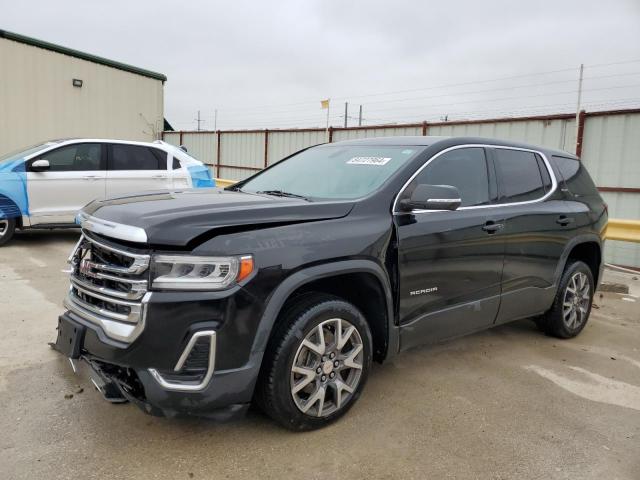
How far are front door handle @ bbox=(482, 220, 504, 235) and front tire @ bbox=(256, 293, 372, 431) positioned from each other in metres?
1.27

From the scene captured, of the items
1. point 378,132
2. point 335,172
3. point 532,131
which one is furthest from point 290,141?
point 335,172

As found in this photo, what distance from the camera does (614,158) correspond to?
8.23 m

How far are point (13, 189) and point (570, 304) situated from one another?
7344mm

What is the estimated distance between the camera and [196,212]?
8.57ft

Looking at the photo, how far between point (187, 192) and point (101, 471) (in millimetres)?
1747

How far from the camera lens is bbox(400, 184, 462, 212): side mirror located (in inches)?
121

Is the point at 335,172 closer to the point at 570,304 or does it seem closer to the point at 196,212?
the point at 196,212

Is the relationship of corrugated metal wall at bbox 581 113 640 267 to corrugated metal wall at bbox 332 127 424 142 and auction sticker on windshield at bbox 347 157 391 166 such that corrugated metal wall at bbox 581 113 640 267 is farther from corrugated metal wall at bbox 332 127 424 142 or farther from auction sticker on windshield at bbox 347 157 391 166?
auction sticker on windshield at bbox 347 157 391 166

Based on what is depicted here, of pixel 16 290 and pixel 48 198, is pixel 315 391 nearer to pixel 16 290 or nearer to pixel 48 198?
pixel 16 290

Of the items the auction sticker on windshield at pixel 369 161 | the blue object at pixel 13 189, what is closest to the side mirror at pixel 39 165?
the blue object at pixel 13 189

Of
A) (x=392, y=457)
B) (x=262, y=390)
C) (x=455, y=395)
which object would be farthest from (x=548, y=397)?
(x=262, y=390)

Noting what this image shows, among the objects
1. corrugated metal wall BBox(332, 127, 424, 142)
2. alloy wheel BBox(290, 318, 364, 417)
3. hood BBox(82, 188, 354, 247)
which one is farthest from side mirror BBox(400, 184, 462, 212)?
corrugated metal wall BBox(332, 127, 424, 142)

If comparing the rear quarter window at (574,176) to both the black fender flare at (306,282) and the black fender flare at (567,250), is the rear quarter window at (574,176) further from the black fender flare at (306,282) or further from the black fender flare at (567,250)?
the black fender flare at (306,282)

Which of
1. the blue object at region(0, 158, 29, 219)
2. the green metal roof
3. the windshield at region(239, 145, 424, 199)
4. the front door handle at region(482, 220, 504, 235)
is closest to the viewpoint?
the windshield at region(239, 145, 424, 199)
